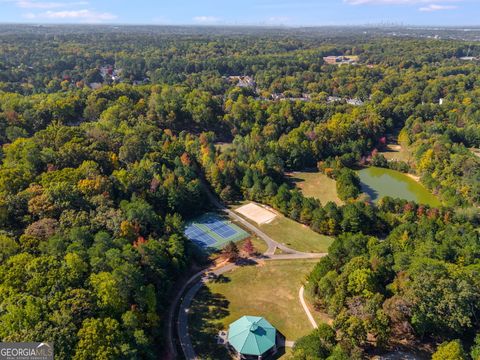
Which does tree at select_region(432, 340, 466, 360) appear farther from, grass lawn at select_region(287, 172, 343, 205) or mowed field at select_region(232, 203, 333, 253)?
grass lawn at select_region(287, 172, 343, 205)

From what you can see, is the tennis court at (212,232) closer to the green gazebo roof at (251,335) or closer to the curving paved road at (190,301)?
the curving paved road at (190,301)

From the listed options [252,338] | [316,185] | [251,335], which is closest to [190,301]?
[251,335]

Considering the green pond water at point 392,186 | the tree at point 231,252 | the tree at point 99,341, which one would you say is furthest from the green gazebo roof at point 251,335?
the green pond water at point 392,186

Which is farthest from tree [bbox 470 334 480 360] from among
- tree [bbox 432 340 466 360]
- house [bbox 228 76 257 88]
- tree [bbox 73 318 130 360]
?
house [bbox 228 76 257 88]

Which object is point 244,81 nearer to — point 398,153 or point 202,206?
point 398,153

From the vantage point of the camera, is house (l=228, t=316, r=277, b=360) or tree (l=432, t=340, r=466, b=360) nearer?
tree (l=432, t=340, r=466, b=360)

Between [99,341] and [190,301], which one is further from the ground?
[99,341]

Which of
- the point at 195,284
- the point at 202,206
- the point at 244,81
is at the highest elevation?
the point at 244,81
